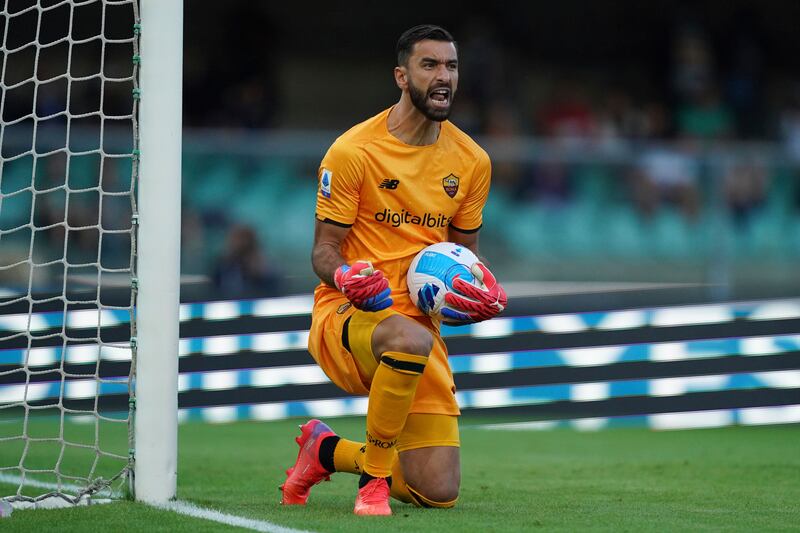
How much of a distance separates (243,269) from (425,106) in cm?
540

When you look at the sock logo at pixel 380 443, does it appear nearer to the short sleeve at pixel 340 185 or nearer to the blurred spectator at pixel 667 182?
the short sleeve at pixel 340 185

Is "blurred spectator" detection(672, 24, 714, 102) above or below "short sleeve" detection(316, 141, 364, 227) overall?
above

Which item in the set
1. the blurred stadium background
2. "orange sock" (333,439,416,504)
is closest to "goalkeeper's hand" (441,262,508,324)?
"orange sock" (333,439,416,504)

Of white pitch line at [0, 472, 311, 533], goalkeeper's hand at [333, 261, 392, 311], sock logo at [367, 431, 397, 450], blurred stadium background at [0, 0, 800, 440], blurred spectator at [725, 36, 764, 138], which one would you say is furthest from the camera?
blurred spectator at [725, 36, 764, 138]

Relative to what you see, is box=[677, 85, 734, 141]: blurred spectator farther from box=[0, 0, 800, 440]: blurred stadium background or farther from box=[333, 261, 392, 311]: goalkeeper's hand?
box=[333, 261, 392, 311]: goalkeeper's hand

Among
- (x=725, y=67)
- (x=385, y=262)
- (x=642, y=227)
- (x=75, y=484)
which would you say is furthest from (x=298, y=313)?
(x=725, y=67)

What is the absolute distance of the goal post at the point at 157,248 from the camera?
5129 mm

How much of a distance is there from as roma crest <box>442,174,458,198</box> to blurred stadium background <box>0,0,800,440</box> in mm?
4042

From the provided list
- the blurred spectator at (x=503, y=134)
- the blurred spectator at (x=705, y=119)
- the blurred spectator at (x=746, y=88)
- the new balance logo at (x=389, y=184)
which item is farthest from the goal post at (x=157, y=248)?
the blurred spectator at (x=746, y=88)

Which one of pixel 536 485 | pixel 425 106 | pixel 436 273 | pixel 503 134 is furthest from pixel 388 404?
pixel 503 134

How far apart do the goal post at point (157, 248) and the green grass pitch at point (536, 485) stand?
0.29 m

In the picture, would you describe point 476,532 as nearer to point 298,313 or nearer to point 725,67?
point 298,313

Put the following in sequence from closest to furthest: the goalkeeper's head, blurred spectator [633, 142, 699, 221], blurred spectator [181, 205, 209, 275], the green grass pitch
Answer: the green grass pitch
the goalkeeper's head
blurred spectator [181, 205, 209, 275]
blurred spectator [633, 142, 699, 221]

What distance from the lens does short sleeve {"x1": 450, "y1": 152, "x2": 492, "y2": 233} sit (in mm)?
5695
